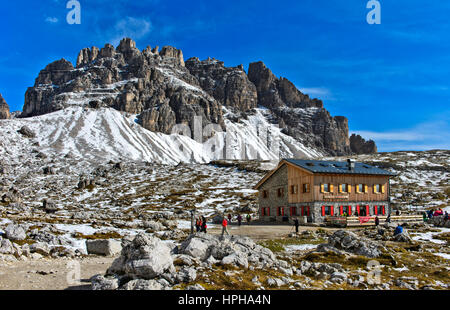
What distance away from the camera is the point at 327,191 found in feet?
159

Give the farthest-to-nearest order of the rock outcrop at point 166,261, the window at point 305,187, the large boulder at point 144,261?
the window at point 305,187 < the large boulder at point 144,261 < the rock outcrop at point 166,261

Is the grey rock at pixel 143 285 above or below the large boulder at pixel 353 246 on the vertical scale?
above

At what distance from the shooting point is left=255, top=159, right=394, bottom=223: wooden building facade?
47.9m

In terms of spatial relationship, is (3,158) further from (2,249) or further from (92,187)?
(2,249)

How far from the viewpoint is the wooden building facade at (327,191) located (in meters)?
47.9

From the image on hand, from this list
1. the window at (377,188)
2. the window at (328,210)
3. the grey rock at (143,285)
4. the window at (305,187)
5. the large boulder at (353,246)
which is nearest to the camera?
the grey rock at (143,285)

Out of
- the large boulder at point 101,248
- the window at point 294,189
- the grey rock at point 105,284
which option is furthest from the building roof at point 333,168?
the grey rock at point 105,284

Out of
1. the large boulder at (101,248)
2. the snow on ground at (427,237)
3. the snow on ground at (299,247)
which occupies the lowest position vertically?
the snow on ground at (427,237)

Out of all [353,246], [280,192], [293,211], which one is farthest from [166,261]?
[280,192]

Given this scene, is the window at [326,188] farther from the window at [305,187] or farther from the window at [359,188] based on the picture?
the window at [359,188]

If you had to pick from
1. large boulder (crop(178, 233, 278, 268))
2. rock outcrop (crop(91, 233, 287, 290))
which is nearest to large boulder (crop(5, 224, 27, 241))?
rock outcrop (crop(91, 233, 287, 290))

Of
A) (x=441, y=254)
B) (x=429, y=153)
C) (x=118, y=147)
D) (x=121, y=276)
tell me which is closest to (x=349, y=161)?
(x=441, y=254)

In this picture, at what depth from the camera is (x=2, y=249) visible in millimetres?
19469

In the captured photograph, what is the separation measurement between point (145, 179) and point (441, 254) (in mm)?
93731
